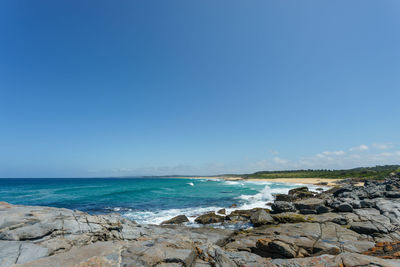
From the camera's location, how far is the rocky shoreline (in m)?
6.30

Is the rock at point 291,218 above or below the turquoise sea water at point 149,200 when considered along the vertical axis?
above

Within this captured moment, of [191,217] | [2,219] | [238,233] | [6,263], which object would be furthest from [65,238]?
[191,217]

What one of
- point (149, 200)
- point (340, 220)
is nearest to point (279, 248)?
point (340, 220)

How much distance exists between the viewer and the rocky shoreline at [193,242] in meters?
6.30

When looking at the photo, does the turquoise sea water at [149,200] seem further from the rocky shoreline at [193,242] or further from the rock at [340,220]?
the rock at [340,220]

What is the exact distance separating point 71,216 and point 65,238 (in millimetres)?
1893

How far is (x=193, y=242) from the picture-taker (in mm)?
8648

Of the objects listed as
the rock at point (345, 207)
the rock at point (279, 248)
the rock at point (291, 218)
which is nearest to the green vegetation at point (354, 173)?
the rock at point (345, 207)

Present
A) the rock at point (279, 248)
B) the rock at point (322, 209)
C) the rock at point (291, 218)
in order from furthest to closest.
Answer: the rock at point (322, 209)
the rock at point (291, 218)
the rock at point (279, 248)

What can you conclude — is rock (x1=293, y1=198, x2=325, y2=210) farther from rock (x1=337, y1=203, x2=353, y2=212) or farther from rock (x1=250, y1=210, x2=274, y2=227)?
rock (x1=250, y1=210, x2=274, y2=227)

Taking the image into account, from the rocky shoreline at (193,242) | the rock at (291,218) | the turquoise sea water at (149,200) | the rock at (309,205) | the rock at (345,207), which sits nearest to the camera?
the rocky shoreline at (193,242)

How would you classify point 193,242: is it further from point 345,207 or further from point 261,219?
point 345,207

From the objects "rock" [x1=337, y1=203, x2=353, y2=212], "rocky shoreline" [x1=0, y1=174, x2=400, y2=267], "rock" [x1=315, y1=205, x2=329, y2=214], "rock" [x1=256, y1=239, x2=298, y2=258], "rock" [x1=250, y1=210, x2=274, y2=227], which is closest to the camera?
"rocky shoreline" [x1=0, y1=174, x2=400, y2=267]

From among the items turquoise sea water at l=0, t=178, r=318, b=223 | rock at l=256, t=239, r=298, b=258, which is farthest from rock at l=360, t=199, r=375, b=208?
rock at l=256, t=239, r=298, b=258
